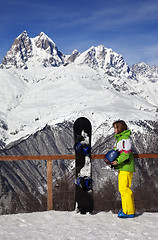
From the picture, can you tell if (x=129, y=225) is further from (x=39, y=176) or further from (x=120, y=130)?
(x=39, y=176)

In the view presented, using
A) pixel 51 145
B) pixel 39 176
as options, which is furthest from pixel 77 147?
pixel 51 145

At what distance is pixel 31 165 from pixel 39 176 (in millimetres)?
9101

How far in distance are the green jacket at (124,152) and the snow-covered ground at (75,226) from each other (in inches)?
38.1

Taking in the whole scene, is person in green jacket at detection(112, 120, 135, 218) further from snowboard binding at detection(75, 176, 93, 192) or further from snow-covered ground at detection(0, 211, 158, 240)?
snowboard binding at detection(75, 176, 93, 192)

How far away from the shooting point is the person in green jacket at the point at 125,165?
5324 millimetres

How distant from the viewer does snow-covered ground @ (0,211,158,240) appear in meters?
4.51

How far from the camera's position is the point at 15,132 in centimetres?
18850

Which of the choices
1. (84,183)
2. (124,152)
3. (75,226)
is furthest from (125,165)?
(75,226)

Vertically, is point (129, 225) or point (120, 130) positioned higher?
point (120, 130)

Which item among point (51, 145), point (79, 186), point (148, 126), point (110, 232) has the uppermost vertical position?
point (148, 126)

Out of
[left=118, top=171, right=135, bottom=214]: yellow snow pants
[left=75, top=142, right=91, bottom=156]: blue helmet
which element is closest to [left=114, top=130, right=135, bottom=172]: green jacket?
[left=118, top=171, right=135, bottom=214]: yellow snow pants

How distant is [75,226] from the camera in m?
5.02

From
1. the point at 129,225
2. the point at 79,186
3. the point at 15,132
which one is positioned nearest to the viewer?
the point at 129,225

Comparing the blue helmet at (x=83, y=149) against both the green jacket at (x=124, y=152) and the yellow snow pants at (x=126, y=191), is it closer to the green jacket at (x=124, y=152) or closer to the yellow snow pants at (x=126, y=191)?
the green jacket at (x=124, y=152)
